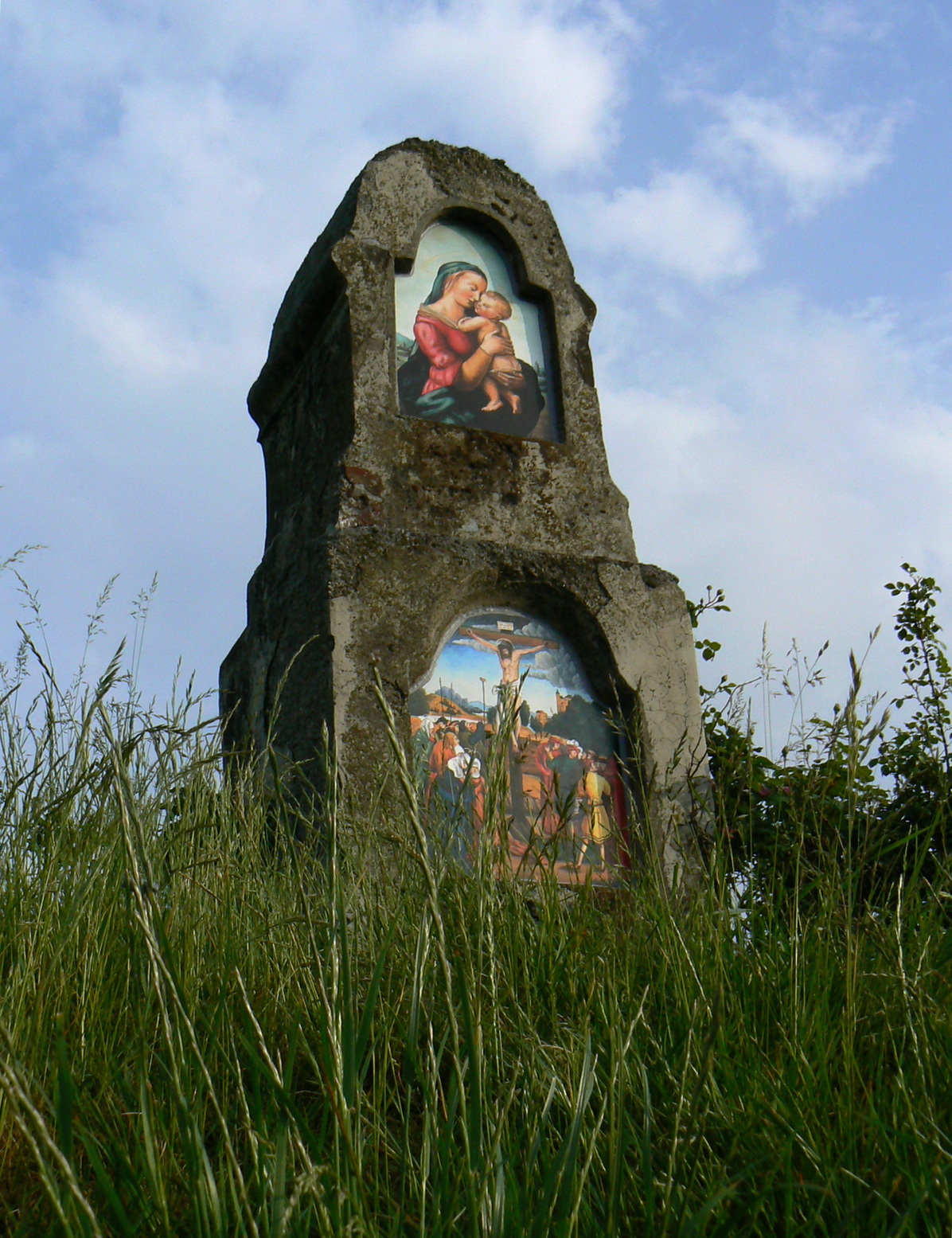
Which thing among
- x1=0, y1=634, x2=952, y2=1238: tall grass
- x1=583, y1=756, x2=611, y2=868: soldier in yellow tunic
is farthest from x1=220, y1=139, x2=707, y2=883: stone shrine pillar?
x1=0, y1=634, x2=952, y2=1238: tall grass

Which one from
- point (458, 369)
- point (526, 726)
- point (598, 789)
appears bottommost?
point (598, 789)

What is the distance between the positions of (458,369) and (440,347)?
12cm

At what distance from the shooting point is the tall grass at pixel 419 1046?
986mm

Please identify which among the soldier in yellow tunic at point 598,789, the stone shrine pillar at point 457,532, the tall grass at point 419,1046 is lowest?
the tall grass at point 419,1046

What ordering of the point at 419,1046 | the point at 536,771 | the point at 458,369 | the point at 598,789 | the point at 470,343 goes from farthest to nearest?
the point at 470,343
the point at 458,369
the point at 598,789
the point at 536,771
the point at 419,1046

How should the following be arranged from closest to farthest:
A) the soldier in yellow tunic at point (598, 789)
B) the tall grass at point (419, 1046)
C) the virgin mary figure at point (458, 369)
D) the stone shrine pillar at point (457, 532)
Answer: the tall grass at point (419, 1046) → the stone shrine pillar at point (457, 532) → the soldier in yellow tunic at point (598, 789) → the virgin mary figure at point (458, 369)

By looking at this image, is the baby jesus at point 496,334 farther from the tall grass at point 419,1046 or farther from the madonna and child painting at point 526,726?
the tall grass at point 419,1046

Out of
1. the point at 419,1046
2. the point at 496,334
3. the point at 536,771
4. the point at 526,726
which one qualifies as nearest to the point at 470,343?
the point at 496,334

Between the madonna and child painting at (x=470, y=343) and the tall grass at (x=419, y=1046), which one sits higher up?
the madonna and child painting at (x=470, y=343)

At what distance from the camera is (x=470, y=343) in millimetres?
4516

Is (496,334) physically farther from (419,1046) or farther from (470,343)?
(419,1046)

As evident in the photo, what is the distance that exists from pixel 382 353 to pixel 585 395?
0.93 metres

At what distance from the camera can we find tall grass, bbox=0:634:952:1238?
986 millimetres

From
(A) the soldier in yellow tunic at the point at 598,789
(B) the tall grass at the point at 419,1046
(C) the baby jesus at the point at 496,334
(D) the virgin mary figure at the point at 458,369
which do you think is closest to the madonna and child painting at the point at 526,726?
(A) the soldier in yellow tunic at the point at 598,789
